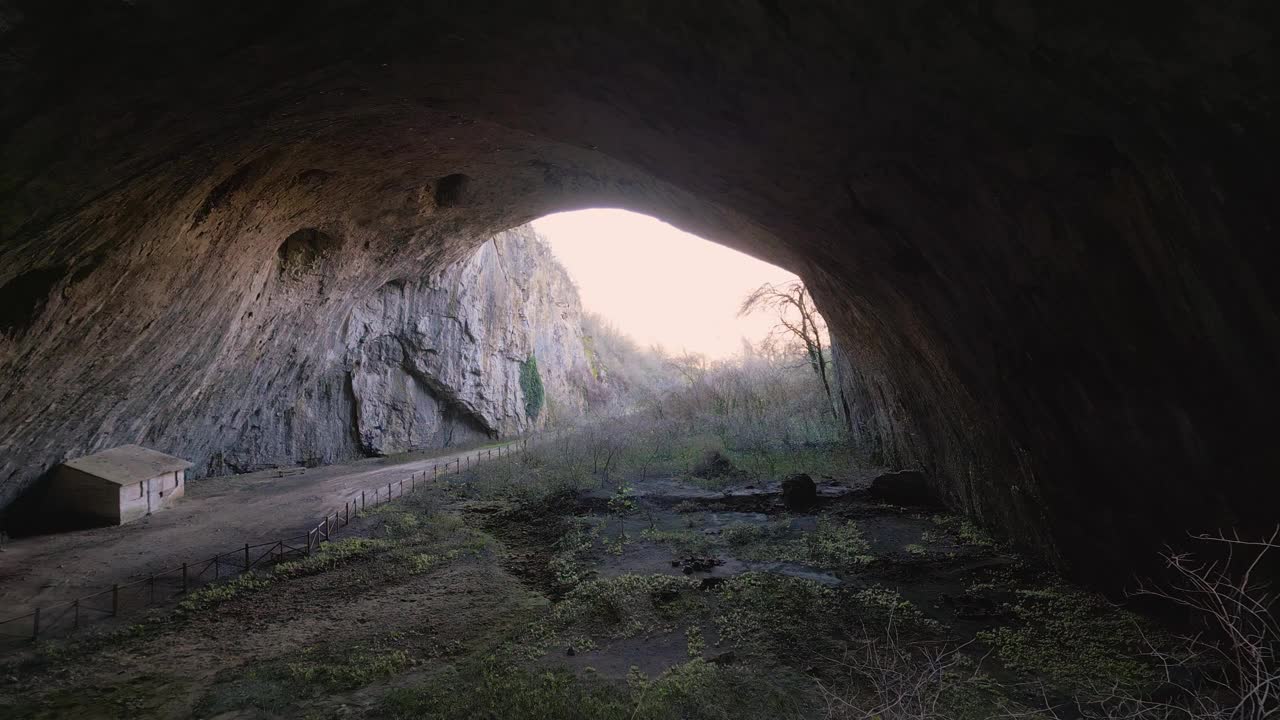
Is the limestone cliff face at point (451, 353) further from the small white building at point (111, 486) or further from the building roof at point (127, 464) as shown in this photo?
the small white building at point (111, 486)

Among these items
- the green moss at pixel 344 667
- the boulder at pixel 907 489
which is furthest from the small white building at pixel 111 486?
the boulder at pixel 907 489

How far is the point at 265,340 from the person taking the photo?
1507 cm

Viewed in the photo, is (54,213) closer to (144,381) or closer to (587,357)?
(144,381)

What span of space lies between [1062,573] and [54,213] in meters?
10.6

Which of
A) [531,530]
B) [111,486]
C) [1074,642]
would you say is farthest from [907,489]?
[111,486]

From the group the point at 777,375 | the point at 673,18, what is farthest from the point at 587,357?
the point at 673,18

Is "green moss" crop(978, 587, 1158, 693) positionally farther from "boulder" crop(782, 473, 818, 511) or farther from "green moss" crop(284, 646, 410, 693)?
"green moss" crop(284, 646, 410, 693)

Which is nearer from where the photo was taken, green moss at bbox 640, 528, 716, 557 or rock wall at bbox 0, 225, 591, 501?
green moss at bbox 640, 528, 716, 557

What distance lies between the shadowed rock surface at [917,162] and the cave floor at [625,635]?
1.12 metres

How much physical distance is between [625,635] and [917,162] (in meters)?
4.73

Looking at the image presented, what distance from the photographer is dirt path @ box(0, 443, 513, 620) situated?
315 inches

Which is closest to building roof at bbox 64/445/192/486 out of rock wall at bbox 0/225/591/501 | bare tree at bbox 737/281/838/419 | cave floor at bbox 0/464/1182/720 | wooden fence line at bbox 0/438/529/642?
rock wall at bbox 0/225/591/501

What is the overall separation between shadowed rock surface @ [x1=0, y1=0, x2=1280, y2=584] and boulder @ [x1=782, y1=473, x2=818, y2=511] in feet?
6.94

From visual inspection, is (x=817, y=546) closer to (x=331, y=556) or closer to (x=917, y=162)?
(x=917, y=162)
